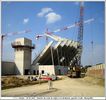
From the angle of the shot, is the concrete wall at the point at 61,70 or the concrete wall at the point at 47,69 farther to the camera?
the concrete wall at the point at 61,70

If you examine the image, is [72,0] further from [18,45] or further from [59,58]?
[59,58]

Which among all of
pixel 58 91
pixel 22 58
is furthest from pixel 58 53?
pixel 58 91

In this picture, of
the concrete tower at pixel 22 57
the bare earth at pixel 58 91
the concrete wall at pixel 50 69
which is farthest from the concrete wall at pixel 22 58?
the bare earth at pixel 58 91

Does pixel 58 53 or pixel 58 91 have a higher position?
pixel 58 53

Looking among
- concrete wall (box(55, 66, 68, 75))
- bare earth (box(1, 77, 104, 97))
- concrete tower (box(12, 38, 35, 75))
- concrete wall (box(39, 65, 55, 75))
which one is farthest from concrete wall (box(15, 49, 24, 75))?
bare earth (box(1, 77, 104, 97))

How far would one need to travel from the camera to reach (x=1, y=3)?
14891mm

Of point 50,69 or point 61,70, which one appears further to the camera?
point 61,70

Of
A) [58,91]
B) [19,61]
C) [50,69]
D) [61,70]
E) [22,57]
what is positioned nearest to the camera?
[58,91]

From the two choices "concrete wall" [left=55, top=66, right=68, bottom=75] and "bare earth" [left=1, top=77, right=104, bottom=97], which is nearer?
"bare earth" [left=1, top=77, right=104, bottom=97]

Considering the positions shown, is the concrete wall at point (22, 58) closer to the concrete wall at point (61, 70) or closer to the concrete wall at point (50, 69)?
the concrete wall at point (50, 69)

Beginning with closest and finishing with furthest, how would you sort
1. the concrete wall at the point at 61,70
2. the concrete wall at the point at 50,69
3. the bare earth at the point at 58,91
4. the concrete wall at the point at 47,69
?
the bare earth at the point at 58,91, the concrete wall at the point at 47,69, the concrete wall at the point at 50,69, the concrete wall at the point at 61,70

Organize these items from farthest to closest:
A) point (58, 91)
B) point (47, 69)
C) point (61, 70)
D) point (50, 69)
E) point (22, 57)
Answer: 1. point (61, 70)
2. point (47, 69)
3. point (50, 69)
4. point (22, 57)
5. point (58, 91)

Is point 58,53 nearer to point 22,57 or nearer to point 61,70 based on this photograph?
point 61,70

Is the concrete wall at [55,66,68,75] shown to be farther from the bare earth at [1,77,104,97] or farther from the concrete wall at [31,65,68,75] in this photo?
the bare earth at [1,77,104,97]
